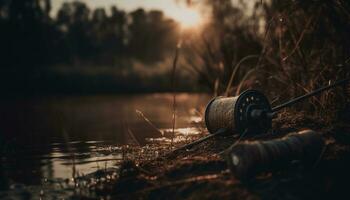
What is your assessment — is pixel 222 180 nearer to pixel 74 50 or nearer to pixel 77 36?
pixel 74 50

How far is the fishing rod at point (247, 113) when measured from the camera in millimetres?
6703

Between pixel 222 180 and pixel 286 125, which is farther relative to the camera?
pixel 286 125

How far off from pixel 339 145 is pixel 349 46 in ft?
9.37

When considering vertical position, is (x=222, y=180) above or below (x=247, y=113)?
below

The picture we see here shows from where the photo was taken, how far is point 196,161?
5.79m

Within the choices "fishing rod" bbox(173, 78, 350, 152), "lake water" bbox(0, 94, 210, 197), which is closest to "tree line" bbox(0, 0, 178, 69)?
"lake water" bbox(0, 94, 210, 197)

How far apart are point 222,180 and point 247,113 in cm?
204

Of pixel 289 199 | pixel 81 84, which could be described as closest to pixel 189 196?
pixel 289 199

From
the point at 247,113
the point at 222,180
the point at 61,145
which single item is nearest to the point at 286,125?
the point at 247,113

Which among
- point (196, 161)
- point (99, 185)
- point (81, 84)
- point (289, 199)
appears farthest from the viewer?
point (81, 84)

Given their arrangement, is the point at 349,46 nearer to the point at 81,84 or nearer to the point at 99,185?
the point at 99,185

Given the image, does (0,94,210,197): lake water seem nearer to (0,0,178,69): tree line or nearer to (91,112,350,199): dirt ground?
(91,112,350,199): dirt ground

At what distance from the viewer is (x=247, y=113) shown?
678cm

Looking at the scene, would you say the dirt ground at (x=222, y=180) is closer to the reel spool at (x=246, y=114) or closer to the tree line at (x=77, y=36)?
the reel spool at (x=246, y=114)
